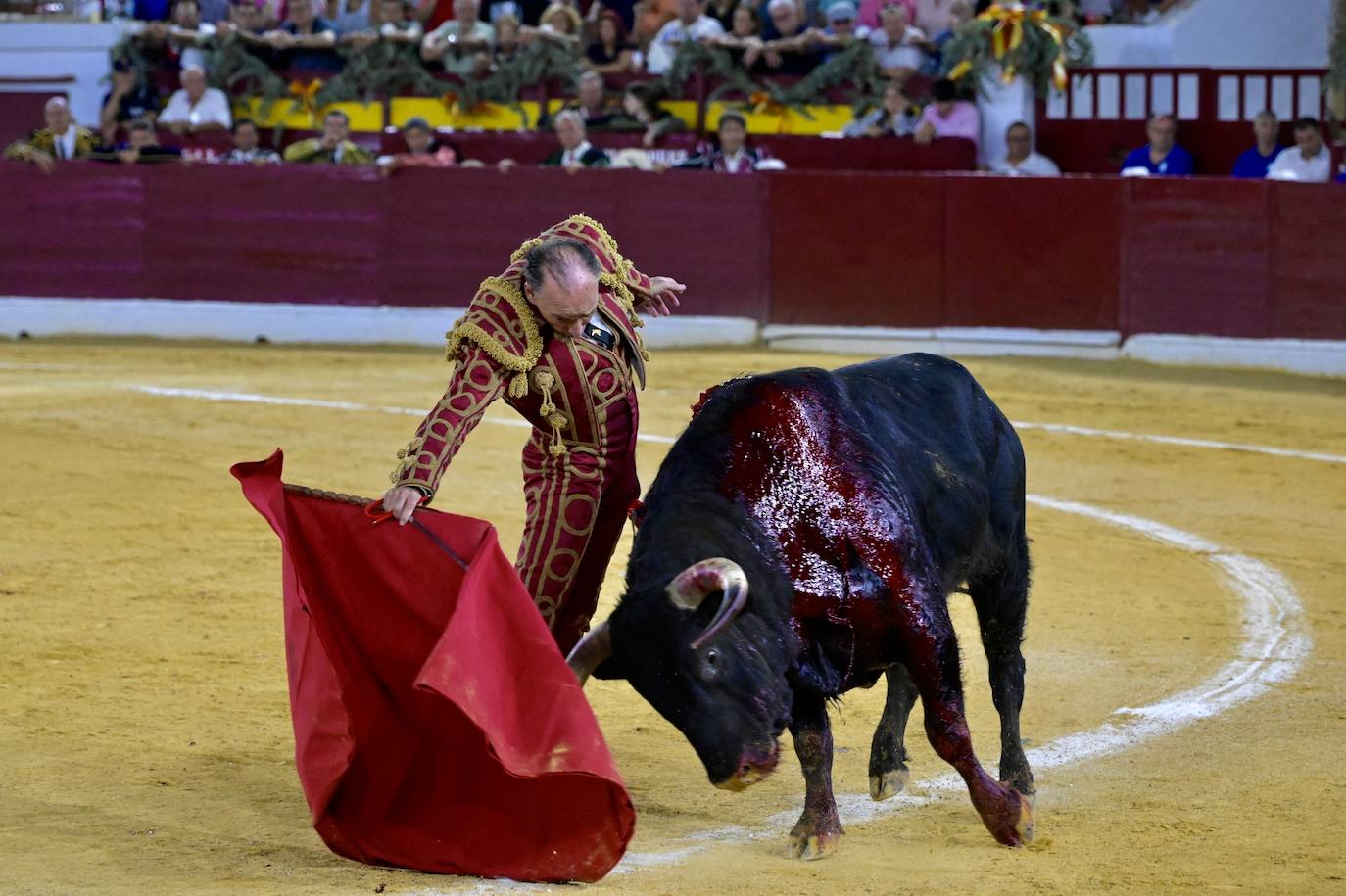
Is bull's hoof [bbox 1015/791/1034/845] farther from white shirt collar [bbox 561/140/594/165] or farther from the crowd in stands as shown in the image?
white shirt collar [bbox 561/140/594/165]

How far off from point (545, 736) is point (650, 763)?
1.02 metres

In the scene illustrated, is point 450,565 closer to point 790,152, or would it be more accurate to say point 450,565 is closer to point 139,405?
point 139,405

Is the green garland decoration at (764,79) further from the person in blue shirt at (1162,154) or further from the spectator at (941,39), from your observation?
the person in blue shirt at (1162,154)

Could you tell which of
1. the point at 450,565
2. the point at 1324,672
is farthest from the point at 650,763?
the point at 1324,672

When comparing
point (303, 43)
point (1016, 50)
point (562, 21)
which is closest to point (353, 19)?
point (303, 43)

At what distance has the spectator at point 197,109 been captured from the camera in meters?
13.7

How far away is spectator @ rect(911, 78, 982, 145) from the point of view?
12.2 m

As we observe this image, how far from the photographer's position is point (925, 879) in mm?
3602

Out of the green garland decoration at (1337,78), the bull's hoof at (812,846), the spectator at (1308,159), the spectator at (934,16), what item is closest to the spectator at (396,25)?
the spectator at (934,16)

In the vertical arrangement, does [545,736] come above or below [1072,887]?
above

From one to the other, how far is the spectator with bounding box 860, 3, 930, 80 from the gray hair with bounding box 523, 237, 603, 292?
28.5ft

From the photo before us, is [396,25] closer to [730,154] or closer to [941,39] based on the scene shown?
[730,154]

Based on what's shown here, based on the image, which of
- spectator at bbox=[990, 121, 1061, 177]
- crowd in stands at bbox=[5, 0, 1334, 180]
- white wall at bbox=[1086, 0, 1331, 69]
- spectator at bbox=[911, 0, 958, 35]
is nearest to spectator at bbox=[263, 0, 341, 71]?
crowd in stands at bbox=[5, 0, 1334, 180]

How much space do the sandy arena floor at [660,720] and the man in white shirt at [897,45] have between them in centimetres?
357
